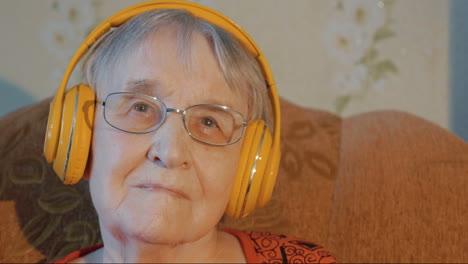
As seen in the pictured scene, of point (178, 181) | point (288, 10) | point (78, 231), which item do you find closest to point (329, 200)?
point (178, 181)

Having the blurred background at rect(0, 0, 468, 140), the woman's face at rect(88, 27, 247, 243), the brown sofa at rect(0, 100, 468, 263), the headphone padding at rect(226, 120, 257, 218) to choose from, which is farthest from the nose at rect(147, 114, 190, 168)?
the blurred background at rect(0, 0, 468, 140)

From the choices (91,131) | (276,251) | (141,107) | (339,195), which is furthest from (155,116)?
(339,195)

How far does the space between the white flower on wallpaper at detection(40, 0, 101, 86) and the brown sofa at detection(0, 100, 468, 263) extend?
1.49 ft

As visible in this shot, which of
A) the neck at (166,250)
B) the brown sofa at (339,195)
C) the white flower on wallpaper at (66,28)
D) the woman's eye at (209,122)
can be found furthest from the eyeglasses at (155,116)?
the white flower on wallpaper at (66,28)

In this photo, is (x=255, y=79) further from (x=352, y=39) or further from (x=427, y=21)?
(x=427, y=21)

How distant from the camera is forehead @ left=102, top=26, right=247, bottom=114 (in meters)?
0.77

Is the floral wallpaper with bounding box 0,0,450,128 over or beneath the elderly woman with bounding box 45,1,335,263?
over

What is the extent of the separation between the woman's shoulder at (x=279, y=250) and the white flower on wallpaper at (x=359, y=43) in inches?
34.4

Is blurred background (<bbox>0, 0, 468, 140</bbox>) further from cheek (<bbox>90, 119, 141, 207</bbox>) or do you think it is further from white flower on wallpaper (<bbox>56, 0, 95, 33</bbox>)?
cheek (<bbox>90, 119, 141, 207</bbox>)

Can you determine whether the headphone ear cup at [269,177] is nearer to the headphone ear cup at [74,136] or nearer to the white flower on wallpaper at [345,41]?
the headphone ear cup at [74,136]

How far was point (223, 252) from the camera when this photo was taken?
3.02 ft

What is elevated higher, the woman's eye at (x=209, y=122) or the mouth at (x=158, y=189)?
the woman's eye at (x=209, y=122)

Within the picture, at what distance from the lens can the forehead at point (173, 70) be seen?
771 mm

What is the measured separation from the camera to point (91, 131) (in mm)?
798
